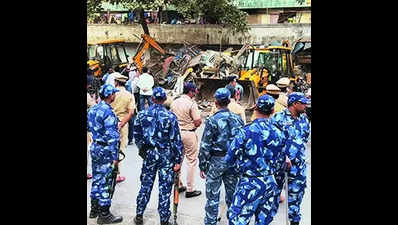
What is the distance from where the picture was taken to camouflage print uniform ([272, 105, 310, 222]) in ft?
15.5

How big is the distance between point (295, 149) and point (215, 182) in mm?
968

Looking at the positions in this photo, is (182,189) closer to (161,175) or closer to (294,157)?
(161,175)

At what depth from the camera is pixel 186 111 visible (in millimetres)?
6000

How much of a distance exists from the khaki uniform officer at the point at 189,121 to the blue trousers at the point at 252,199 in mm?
1992

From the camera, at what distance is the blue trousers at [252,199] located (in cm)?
408

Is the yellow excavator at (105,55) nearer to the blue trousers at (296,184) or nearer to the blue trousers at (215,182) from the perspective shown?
the blue trousers at (215,182)

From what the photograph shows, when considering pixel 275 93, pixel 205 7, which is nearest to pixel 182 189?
pixel 275 93

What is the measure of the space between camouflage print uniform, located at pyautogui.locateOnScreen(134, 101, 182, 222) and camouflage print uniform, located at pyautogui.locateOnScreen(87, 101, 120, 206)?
0.31 m

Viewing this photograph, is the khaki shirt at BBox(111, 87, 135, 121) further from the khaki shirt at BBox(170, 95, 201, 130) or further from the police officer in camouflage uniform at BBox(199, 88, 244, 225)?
the police officer in camouflage uniform at BBox(199, 88, 244, 225)

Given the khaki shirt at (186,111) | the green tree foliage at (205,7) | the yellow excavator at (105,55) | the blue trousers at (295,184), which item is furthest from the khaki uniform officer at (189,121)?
the green tree foliage at (205,7)
